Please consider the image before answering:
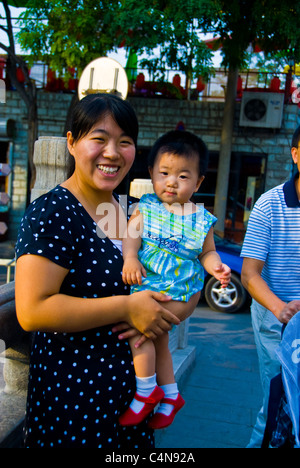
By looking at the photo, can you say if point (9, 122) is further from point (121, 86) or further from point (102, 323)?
point (102, 323)

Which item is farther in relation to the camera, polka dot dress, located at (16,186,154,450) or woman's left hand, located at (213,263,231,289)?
woman's left hand, located at (213,263,231,289)

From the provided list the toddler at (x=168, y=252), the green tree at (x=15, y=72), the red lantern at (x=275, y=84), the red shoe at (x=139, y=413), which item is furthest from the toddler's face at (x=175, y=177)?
the red lantern at (x=275, y=84)

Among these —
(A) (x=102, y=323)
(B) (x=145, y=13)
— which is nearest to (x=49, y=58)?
(B) (x=145, y=13)

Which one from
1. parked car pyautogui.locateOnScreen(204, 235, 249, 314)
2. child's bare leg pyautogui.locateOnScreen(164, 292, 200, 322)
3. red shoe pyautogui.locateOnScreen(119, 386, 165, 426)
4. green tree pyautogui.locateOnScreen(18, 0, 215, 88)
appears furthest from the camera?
green tree pyautogui.locateOnScreen(18, 0, 215, 88)

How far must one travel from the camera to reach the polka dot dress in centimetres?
142

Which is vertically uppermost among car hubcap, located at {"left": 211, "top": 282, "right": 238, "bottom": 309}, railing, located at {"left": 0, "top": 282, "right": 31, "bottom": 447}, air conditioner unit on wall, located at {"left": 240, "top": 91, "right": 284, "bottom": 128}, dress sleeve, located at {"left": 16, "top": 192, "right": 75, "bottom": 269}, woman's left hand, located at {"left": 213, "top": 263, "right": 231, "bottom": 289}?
air conditioner unit on wall, located at {"left": 240, "top": 91, "right": 284, "bottom": 128}

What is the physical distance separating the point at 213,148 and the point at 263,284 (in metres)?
10.0

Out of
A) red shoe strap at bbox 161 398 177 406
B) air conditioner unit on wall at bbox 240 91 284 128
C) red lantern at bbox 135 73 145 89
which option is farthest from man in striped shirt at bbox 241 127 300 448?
red lantern at bbox 135 73 145 89

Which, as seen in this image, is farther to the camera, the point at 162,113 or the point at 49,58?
the point at 162,113

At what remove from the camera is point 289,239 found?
2.44m

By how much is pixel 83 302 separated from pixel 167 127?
11156 millimetres

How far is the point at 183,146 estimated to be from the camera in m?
1.95

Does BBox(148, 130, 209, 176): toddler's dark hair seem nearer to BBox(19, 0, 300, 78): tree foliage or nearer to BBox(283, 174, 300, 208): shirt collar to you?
BBox(283, 174, 300, 208): shirt collar

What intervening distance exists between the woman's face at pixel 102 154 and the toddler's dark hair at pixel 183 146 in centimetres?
43
